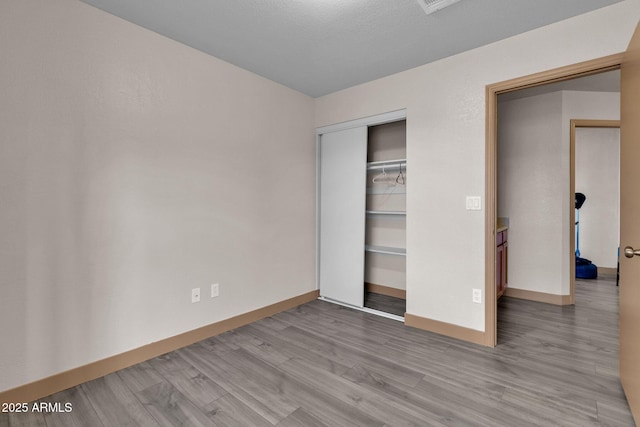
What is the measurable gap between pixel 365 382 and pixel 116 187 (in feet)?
7.08

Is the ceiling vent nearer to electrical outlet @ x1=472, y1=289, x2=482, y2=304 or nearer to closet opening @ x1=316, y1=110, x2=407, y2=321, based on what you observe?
closet opening @ x1=316, y1=110, x2=407, y2=321

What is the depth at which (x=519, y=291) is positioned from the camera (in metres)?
3.75

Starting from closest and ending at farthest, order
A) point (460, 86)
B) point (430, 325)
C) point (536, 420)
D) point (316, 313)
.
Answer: point (536, 420), point (460, 86), point (430, 325), point (316, 313)

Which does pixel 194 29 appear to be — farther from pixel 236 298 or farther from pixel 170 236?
pixel 236 298

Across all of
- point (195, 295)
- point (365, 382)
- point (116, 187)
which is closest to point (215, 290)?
point (195, 295)

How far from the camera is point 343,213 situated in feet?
11.6

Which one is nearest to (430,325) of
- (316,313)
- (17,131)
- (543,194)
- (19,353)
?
(316,313)

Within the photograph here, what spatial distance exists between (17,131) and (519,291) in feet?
16.0

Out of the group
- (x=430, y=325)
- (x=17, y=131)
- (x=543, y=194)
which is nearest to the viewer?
(x=17, y=131)

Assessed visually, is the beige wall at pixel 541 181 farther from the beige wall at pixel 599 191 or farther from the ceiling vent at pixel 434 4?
the ceiling vent at pixel 434 4

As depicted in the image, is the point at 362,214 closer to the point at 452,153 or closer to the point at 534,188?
the point at 452,153

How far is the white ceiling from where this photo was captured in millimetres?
1991

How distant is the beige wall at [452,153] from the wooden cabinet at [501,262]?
1.06 meters

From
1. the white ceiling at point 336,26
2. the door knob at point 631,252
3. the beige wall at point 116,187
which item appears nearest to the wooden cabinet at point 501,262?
the door knob at point 631,252
